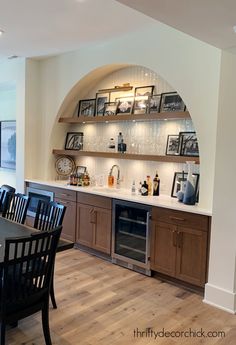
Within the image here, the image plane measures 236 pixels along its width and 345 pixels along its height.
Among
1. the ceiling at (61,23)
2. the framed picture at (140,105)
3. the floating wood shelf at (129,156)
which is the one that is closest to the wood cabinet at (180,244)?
the floating wood shelf at (129,156)

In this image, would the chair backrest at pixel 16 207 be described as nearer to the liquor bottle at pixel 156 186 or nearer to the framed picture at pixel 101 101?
the liquor bottle at pixel 156 186

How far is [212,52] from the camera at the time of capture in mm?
3473

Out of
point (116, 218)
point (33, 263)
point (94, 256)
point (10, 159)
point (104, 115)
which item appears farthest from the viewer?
point (10, 159)

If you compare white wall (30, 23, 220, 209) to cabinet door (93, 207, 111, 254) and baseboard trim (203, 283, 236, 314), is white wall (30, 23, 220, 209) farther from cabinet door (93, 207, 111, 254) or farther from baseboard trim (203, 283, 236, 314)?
cabinet door (93, 207, 111, 254)

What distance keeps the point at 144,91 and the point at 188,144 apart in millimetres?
1033

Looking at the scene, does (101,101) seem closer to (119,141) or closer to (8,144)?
(119,141)

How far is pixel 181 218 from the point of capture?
353cm

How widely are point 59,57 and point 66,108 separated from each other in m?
0.81

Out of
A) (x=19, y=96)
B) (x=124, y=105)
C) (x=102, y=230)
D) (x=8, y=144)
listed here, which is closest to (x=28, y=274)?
(x=102, y=230)

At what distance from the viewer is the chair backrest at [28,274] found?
2.10 meters

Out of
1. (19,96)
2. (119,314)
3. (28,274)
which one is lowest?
(119,314)

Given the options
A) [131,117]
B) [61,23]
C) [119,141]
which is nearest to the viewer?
[61,23]

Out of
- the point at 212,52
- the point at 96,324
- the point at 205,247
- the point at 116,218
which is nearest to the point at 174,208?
the point at 205,247

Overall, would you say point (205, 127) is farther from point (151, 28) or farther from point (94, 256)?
point (94, 256)
